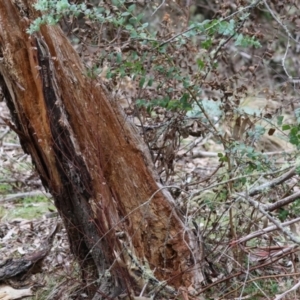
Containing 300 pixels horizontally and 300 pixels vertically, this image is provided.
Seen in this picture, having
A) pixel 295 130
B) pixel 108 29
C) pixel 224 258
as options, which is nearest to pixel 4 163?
pixel 108 29

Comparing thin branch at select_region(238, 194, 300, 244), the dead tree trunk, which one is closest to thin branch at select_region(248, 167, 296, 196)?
thin branch at select_region(238, 194, 300, 244)

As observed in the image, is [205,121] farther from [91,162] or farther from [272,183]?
[91,162]

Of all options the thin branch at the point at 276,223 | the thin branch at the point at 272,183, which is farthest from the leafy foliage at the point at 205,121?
the thin branch at the point at 276,223

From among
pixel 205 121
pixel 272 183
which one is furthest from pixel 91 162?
pixel 272 183

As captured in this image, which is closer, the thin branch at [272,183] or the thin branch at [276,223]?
the thin branch at [276,223]

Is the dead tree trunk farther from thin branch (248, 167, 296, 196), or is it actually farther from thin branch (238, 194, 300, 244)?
thin branch (238, 194, 300, 244)

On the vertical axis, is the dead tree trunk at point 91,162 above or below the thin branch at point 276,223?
above

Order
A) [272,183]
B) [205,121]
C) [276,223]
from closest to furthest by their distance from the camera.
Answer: [276,223]
[272,183]
[205,121]

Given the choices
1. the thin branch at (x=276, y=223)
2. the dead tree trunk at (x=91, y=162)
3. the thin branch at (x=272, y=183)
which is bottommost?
the thin branch at (x=276, y=223)

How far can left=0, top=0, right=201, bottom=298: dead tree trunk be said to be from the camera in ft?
10.3

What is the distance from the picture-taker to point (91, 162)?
3.21m

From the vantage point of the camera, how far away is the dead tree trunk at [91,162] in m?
3.14

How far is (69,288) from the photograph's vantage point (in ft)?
Answer: 11.6

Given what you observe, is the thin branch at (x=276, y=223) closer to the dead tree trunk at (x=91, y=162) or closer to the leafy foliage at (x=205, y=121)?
the leafy foliage at (x=205, y=121)
